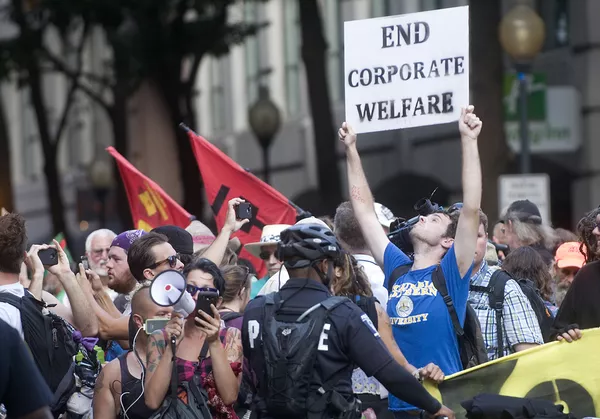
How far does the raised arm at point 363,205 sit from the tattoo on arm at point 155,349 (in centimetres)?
146

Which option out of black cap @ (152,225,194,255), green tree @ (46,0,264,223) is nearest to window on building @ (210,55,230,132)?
green tree @ (46,0,264,223)

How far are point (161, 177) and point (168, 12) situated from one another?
12.8 meters

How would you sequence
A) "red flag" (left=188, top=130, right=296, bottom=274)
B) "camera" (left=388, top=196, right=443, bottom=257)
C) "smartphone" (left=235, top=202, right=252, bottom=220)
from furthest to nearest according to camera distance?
"red flag" (left=188, top=130, right=296, bottom=274) → "smartphone" (left=235, top=202, right=252, bottom=220) → "camera" (left=388, top=196, right=443, bottom=257)

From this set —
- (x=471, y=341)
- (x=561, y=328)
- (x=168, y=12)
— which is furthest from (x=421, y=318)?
(x=168, y=12)

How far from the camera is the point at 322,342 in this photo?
620cm

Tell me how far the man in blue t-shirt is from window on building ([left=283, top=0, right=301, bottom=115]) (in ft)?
82.4

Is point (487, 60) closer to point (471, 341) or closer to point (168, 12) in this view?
point (168, 12)

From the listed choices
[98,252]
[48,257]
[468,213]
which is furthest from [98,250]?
[468,213]

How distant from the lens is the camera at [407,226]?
751 cm

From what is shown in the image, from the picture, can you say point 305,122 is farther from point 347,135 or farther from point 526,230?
point 347,135

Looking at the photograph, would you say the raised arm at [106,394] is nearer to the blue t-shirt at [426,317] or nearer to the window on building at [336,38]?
the blue t-shirt at [426,317]

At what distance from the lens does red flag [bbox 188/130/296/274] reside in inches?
426

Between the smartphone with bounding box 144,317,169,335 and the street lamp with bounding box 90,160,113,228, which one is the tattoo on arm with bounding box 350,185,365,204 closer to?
the smartphone with bounding box 144,317,169,335

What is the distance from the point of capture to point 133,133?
3916 centimetres
